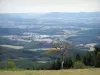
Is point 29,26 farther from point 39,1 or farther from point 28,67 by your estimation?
point 28,67

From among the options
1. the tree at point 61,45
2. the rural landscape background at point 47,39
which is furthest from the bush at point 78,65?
the tree at point 61,45

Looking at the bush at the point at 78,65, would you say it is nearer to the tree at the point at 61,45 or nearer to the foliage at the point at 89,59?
the foliage at the point at 89,59

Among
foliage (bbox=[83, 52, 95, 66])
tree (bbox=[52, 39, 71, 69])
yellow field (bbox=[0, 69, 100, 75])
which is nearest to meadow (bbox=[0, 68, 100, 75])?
yellow field (bbox=[0, 69, 100, 75])

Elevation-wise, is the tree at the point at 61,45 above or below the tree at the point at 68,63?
above

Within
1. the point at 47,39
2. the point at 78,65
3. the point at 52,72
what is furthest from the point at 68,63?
the point at 47,39

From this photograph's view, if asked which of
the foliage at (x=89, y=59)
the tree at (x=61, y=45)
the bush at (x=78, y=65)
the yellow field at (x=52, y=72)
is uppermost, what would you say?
the tree at (x=61, y=45)

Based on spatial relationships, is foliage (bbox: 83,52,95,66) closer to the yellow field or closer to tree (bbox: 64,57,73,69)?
the yellow field

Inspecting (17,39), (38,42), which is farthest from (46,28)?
(17,39)

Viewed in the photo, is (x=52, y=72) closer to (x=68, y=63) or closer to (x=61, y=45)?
(x=68, y=63)

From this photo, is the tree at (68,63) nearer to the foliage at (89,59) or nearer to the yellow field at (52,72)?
the yellow field at (52,72)
